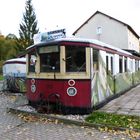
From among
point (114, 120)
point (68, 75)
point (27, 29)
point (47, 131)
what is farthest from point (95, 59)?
point (27, 29)

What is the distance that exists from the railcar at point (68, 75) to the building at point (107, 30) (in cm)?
2959

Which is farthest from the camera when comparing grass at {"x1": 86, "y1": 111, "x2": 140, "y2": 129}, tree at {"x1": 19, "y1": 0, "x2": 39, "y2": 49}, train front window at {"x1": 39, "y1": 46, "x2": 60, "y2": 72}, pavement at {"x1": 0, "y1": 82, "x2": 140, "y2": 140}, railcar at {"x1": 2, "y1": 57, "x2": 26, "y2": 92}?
tree at {"x1": 19, "y1": 0, "x2": 39, "y2": 49}

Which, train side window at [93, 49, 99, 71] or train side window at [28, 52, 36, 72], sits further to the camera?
train side window at [28, 52, 36, 72]

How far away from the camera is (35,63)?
12.2 metres

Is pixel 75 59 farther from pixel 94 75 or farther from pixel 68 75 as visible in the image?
pixel 94 75

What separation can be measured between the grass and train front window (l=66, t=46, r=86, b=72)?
1624 millimetres

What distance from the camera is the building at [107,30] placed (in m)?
41.5

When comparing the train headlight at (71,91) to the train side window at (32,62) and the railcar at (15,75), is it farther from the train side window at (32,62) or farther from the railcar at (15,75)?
the railcar at (15,75)

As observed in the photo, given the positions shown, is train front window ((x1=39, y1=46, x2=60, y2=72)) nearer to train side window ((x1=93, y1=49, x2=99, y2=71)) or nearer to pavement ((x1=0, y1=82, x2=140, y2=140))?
train side window ((x1=93, y1=49, x2=99, y2=71))

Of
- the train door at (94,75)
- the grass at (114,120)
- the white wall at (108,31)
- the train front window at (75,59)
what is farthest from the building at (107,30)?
the grass at (114,120)

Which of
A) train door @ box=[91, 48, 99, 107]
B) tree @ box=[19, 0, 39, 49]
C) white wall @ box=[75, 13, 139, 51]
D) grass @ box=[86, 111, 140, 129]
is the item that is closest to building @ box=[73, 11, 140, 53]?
white wall @ box=[75, 13, 139, 51]

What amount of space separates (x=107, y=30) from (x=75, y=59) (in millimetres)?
32381

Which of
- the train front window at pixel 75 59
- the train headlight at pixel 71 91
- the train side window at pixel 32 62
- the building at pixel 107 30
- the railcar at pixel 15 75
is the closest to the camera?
the train headlight at pixel 71 91

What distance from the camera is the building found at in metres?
41.5
